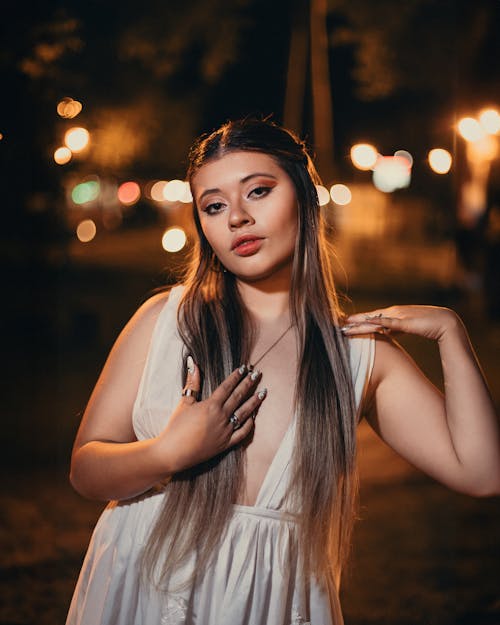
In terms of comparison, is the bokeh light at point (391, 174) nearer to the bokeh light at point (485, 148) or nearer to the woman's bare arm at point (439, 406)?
the bokeh light at point (485, 148)

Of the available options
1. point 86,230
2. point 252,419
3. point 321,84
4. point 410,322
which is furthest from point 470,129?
point 86,230

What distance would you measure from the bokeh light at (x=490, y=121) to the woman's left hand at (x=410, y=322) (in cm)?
572

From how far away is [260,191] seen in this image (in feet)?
5.85

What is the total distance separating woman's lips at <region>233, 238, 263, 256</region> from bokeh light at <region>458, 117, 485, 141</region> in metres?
6.70

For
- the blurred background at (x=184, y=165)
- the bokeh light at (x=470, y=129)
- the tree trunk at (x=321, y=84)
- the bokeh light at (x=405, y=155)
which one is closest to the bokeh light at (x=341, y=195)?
the blurred background at (x=184, y=165)

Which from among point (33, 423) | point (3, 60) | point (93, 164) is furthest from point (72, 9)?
point (33, 423)

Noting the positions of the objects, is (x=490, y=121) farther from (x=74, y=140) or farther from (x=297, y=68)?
(x=74, y=140)

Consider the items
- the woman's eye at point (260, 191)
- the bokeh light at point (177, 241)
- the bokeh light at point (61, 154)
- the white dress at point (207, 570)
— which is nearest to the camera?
the white dress at point (207, 570)

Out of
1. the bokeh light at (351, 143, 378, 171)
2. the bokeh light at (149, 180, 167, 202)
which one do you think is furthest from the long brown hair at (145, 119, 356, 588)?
the bokeh light at (149, 180, 167, 202)

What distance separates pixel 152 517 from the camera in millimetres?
1744

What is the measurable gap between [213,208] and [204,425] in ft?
1.77

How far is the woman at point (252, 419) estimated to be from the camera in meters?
1.67

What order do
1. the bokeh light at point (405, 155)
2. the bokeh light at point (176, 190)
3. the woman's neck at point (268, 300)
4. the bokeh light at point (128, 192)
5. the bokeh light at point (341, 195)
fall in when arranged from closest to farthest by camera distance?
the woman's neck at point (268, 300), the bokeh light at point (176, 190), the bokeh light at point (405, 155), the bokeh light at point (341, 195), the bokeh light at point (128, 192)

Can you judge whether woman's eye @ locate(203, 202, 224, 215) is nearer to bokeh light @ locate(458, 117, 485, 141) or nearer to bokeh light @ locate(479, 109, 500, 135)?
bokeh light @ locate(479, 109, 500, 135)
